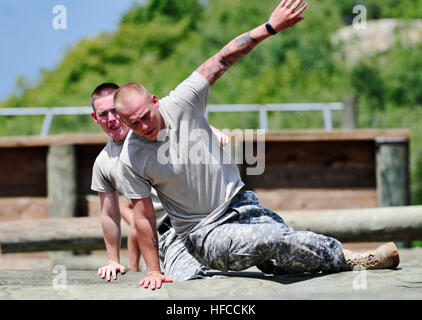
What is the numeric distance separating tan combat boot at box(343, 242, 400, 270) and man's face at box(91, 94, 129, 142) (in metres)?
1.42

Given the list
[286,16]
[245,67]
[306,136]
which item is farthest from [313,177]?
[245,67]

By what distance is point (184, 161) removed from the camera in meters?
3.19

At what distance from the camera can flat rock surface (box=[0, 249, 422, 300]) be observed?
2781 mm

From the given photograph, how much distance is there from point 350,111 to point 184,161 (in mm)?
4416

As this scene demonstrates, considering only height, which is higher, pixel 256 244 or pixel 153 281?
pixel 256 244

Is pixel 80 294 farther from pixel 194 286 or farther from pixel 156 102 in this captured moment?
pixel 156 102

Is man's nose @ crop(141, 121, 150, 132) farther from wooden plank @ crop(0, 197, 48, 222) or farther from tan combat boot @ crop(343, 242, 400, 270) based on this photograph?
wooden plank @ crop(0, 197, 48, 222)

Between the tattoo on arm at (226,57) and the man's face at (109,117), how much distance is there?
605 mm

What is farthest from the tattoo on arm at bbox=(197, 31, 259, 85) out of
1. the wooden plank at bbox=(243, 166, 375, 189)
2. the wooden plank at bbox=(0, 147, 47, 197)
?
the wooden plank at bbox=(0, 147, 47, 197)

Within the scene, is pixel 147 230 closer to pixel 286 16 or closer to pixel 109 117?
pixel 109 117

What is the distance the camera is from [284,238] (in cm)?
317

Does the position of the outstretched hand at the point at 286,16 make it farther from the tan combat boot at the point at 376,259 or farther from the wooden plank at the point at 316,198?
the wooden plank at the point at 316,198

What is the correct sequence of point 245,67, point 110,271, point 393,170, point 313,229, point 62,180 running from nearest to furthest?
1. point 110,271
2. point 313,229
3. point 393,170
4. point 62,180
5. point 245,67

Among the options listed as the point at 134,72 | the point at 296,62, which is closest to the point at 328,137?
the point at 296,62
